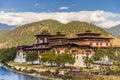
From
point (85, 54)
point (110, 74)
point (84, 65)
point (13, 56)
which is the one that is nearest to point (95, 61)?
point (84, 65)

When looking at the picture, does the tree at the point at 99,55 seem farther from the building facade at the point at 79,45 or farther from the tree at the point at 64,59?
the building facade at the point at 79,45

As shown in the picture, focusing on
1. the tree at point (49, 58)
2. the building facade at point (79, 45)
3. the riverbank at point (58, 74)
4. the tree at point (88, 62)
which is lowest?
the riverbank at point (58, 74)

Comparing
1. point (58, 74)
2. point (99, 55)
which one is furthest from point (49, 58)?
point (99, 55)

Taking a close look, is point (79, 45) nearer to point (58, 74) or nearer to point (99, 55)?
point (99, 55)

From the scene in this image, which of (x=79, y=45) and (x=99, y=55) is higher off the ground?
(x=79, y=45)

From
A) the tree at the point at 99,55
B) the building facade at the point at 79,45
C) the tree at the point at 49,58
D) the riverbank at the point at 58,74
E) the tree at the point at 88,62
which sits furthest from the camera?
the building facade at the point at 79,45

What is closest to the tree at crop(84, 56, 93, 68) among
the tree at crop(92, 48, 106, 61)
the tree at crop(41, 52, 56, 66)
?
the tree at crop(92, 48, 106, 61)

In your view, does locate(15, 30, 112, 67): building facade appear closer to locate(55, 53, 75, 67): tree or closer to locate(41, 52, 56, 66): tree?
locate(55, 53, 75, 67): tree

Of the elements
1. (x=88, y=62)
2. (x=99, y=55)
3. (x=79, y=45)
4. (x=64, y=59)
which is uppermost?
(x=79, y=45)

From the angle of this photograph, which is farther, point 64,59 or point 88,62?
point 64,59

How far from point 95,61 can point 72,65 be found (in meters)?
7.97

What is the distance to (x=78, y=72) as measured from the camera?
291 feet

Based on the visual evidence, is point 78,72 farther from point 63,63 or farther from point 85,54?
point 85,54

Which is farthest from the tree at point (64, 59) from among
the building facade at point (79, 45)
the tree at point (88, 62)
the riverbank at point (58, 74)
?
the building facade at point (79, 45)
